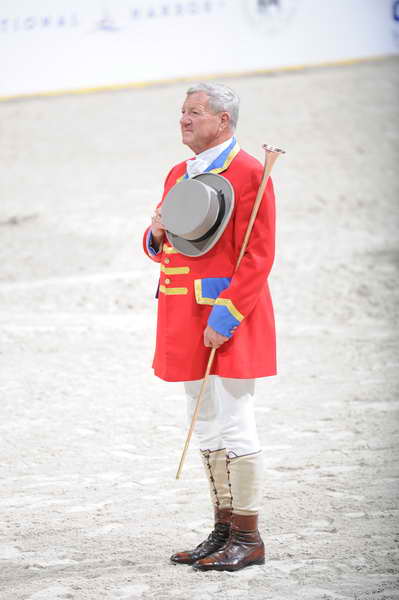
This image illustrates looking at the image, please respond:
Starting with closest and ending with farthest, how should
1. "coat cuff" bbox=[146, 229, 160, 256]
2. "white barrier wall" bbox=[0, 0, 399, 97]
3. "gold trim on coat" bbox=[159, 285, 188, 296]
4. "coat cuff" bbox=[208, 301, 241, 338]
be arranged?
"coat cuff" bbox=[208, 301, 241, 338], "gold trim on coat" bbox=[159, 285, 188, 296], "coat cuff" bbox=[146, 229, 160, 256], "white barrier wall" bbox=[0, 0, 399, 97]

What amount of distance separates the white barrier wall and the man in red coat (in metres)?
4.88

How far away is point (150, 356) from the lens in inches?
225

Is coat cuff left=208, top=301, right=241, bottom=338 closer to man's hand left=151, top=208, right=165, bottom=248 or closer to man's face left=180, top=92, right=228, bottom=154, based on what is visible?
man's hand left=151, top=208, right=165, bottom=248

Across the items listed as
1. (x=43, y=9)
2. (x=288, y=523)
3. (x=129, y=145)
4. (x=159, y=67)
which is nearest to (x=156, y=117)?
(x=129, y=145)

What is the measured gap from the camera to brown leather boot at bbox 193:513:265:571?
8.89ft

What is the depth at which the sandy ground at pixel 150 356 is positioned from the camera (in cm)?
286

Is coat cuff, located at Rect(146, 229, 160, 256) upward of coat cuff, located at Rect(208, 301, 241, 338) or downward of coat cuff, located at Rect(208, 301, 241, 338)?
upward

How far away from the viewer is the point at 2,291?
24.1 feet

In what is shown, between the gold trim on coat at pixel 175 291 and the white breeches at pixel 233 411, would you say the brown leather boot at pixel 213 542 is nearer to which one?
the white breeches at pixel 233 411

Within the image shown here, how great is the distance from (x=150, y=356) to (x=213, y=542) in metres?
2.94

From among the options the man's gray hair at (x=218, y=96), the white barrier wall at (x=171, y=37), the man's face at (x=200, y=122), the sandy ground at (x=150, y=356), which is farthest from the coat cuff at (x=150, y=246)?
the white barrier wall at (x=171, y=37)

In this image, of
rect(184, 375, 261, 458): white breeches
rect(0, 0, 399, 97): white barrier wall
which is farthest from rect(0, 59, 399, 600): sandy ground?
rect(0, 0, 399, 97): white barrier wall

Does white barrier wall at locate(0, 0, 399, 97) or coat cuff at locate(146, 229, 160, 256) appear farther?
white barrier wall at locate(0, 0, 399, 97)

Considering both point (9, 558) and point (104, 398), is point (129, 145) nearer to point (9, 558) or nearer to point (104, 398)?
point (104, 398)
